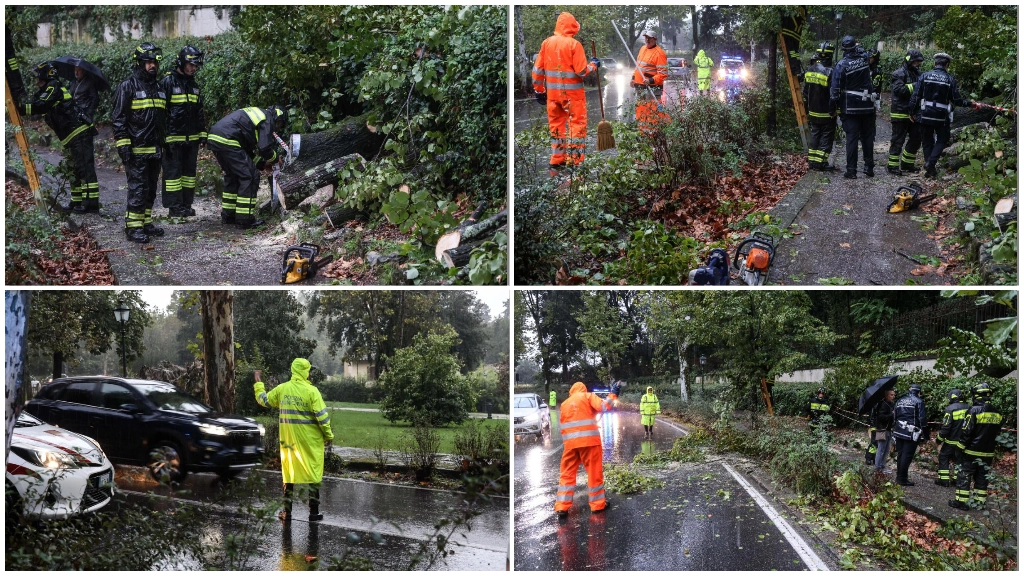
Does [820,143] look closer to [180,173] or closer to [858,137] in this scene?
[858,137]

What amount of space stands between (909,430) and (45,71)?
7.53 metres

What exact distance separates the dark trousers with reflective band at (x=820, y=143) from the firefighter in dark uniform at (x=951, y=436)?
7.47ft

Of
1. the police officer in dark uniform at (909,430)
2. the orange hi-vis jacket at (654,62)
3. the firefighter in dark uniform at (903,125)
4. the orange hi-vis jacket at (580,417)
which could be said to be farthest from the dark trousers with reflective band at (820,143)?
the orange hi-vis jacket at (580,417)

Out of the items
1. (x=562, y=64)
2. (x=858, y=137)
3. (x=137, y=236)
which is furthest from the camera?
(x=858, y=137)

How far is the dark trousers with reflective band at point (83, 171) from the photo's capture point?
21.2 feet

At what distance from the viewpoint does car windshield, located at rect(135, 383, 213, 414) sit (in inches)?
227

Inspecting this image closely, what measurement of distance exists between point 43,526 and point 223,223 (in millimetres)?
2742

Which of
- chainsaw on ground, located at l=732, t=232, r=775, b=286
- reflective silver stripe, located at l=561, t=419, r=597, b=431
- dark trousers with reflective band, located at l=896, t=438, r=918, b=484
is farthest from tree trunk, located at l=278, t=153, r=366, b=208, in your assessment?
dark trousers with reflective band, located at l=896, t=438, r=918, b=484

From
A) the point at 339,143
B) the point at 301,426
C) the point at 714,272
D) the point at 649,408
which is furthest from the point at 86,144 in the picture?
the point at 714,272

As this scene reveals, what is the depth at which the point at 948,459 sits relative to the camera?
5539 mm

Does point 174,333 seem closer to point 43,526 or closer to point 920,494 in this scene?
point 43,526

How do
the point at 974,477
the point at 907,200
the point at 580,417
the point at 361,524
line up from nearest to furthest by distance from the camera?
1. the point at 974,477
2. the point at 361,524
3. the point at 580,417
4. the point at 907,200

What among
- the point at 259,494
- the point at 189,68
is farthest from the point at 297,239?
the point at 259,494

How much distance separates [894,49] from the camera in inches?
244
